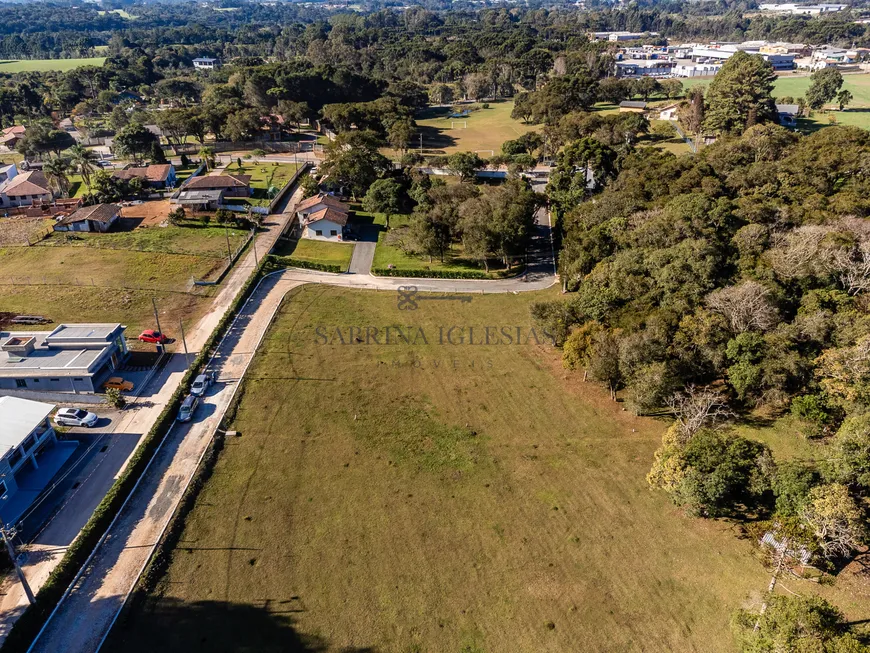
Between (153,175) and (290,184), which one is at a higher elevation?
(153,175)

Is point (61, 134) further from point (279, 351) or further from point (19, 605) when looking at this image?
point (19, 605)

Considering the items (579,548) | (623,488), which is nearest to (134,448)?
(579,548)

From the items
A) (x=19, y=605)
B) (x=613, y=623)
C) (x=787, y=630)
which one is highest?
(x=787, y=630)

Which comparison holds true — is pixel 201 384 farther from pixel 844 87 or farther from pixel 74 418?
pixel 844 87

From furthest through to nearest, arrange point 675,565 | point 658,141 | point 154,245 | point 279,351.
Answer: point 658,141 < point 154,245 < point 279,351 < point 675,565

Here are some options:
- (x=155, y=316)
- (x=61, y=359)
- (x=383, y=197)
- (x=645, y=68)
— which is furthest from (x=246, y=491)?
(x=645, y=68)

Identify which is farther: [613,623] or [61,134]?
[61,134]

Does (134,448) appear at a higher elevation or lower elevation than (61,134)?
lower
